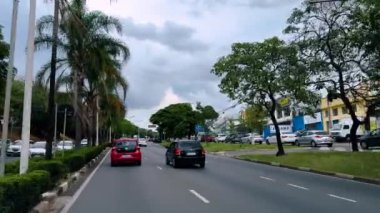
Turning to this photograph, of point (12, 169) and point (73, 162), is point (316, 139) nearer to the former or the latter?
point (73, 162)

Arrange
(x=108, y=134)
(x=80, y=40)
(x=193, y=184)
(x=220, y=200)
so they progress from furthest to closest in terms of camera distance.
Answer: (x=108, y=134) < (x=80, y=40) < (x=193, y=184) < (x=220, y=200)

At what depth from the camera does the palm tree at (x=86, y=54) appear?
1058 inches

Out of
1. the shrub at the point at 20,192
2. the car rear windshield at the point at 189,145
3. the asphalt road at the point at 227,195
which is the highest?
the car rear windshield at the point at 189,145

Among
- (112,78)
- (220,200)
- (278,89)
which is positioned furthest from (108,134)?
(220,200)

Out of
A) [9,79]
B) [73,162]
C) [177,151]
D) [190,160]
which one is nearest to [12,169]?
[9,79]

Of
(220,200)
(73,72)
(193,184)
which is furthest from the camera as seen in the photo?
(73,72)

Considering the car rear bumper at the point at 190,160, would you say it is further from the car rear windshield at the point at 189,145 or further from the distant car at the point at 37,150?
the distant car at the point at 37,150

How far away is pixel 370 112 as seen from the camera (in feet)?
93.0

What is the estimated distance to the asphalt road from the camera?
1205 centimetres

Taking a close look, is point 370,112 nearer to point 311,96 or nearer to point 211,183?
point 311,96

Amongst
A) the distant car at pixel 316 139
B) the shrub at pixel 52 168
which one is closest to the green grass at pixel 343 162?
the shrub at pixel 52 168

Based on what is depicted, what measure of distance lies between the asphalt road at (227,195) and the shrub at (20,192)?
1.04 meters

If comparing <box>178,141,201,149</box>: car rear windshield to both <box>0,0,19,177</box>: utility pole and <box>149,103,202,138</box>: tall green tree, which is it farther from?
<box>149,103,202,138</box>: tall green tree

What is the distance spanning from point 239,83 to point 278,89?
260 centimetres
